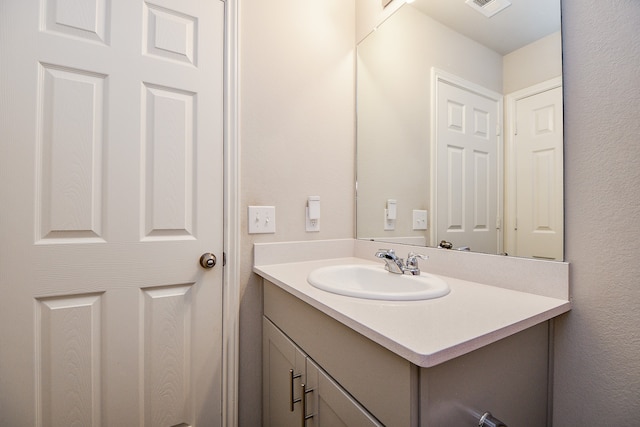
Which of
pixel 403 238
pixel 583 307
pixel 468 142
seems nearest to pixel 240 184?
pixel 403 238

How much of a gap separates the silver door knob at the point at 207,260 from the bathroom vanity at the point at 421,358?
0.31m

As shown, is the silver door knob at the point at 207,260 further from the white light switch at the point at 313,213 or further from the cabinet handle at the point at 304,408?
the cabinet handle at the point at 304,408

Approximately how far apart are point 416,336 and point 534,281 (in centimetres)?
49

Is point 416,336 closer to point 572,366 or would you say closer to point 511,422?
point 511,422

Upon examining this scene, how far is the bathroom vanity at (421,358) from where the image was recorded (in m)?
0.54

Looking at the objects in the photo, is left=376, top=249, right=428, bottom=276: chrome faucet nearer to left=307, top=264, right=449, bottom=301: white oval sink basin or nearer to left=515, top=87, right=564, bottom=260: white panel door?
left=307, top=264, right=449, bottom=301: white oval sink basin

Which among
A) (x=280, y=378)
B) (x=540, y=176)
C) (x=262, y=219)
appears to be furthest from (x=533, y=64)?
(x=280, y=378)

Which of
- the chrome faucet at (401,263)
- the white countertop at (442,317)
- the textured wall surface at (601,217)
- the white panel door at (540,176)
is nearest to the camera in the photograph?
the white countertop at (442,317)

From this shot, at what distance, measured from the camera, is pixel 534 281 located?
0.80 meters

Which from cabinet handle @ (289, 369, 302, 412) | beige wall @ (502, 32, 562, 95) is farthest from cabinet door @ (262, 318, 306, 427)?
beige wall @ (502, 32, 562, 95)

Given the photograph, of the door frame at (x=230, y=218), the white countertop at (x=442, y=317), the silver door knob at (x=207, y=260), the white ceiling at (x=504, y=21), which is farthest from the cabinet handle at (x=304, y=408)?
the white ceiling at (x=504, y=21)

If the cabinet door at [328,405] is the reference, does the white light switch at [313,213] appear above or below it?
above

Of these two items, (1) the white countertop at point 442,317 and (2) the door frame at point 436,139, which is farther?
(2) the door frame at point 436,139

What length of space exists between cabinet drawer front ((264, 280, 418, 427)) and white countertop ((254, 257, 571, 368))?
0.17 ft
